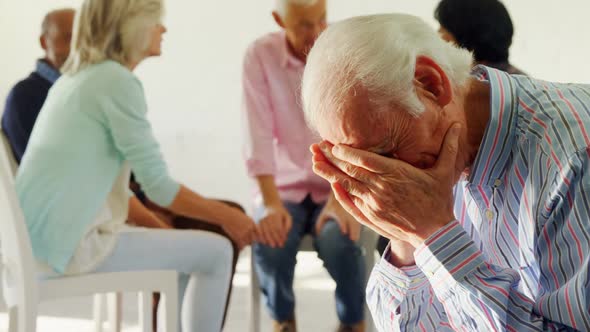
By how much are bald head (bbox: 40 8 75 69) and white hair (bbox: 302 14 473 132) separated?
181 cm

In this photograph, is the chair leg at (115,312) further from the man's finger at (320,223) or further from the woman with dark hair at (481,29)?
the woman with dark hair at (481,29)

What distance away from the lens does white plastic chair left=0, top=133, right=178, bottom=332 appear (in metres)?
1.79

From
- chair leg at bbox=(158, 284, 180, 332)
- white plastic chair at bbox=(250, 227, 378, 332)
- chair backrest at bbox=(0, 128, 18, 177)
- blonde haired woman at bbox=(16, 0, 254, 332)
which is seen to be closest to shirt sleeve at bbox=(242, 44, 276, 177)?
white plastic chair at bbox=(250, 227, 378, 332)

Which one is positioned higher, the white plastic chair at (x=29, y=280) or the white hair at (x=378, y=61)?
the white hair at (x=378, y=61)

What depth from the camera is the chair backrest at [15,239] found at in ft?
5.83

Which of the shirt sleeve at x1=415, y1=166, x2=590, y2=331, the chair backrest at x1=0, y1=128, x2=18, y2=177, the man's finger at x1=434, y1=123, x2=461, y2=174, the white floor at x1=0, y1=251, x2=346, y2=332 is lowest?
the white floor at x1=0, y1=251, x2=346, y2=332

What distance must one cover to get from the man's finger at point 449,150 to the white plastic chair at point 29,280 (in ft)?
3.68

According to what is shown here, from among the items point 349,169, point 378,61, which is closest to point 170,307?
point 349,169

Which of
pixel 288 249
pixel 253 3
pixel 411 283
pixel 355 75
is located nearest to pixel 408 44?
pixel 355 75

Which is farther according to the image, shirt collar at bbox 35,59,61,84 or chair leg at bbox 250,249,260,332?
shirt collar at bbox 35,59,61,84

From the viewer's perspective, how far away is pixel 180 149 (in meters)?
4.24

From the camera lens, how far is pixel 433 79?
1.01 metres

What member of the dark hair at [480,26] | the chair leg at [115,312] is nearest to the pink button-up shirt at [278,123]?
the dark hair at [480,26]

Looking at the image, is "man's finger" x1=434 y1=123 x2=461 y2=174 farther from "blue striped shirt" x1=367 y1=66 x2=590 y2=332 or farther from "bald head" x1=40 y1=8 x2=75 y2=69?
"bald head" x1=40 y1=8 x2=75 y2=69
